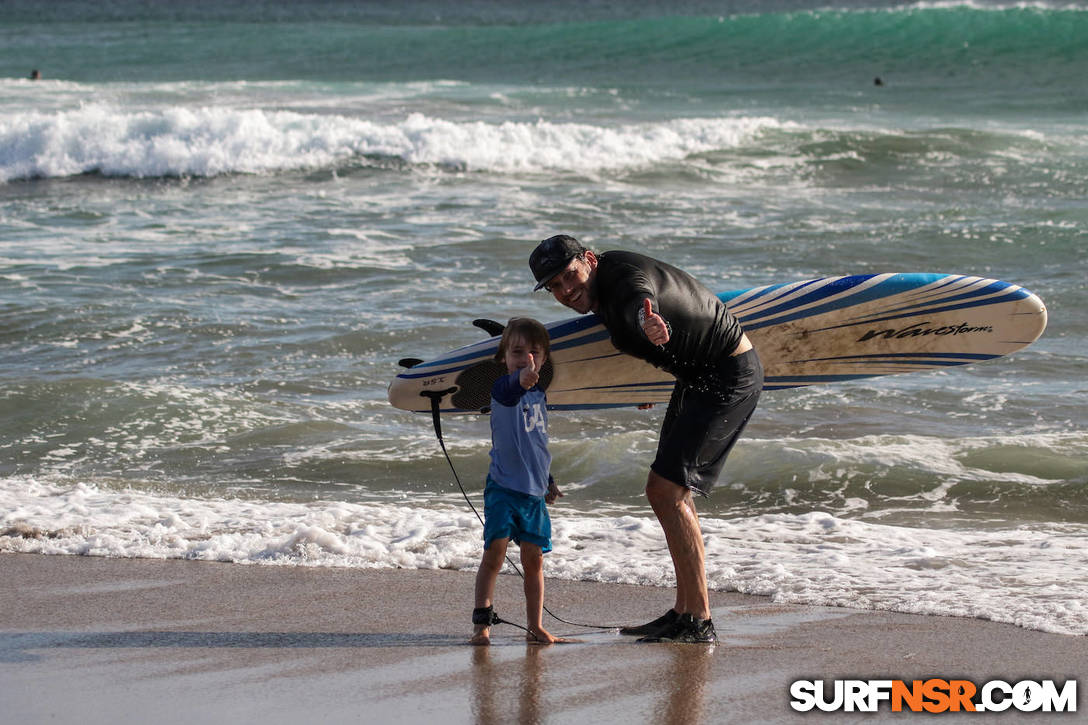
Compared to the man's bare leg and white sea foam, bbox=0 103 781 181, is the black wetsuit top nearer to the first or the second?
the man's bare leg

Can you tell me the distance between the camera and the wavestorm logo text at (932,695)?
3.33 meters

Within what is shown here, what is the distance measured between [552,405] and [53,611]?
2.14 meters

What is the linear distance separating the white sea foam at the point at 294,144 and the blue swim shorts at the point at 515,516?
609 inches

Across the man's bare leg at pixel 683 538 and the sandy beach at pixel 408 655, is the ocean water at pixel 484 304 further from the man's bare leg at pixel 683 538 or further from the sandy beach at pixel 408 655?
the man's bare leg at pixel 683 538

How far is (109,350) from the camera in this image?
30.3 ft

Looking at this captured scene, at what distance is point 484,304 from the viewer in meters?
10.5

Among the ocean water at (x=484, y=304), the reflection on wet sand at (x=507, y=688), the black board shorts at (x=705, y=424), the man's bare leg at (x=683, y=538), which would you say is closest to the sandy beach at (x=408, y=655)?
the reflection on wet sand at (x=507, y=688)

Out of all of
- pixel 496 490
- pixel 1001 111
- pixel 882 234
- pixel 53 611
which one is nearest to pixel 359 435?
pixel 53 611

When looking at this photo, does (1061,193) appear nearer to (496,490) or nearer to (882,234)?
(882,234)

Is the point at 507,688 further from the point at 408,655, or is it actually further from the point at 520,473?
the point at 520,473

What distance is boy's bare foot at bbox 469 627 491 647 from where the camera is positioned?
12.6 ft

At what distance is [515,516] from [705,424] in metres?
0.66

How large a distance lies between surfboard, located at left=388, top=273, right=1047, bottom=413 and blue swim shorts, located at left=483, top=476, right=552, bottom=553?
1363 millimetres

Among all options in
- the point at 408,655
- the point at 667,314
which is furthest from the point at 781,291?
the point at 408,655
